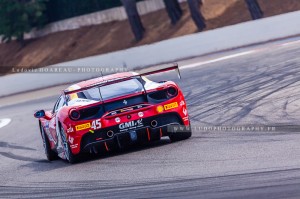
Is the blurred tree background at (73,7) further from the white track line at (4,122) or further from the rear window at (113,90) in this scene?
the rear window at (113,90)

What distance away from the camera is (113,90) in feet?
39.3

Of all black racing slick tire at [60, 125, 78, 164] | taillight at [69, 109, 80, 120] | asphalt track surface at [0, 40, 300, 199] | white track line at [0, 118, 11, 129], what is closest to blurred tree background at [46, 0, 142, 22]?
white track line at [0, 118, 11, 129]

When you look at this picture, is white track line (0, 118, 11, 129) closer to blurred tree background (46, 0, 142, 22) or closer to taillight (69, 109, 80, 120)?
taillight (69, 109, 80, 120)

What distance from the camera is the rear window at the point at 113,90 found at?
38.8ft

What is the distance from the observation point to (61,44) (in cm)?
5353

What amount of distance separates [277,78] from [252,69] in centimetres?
392

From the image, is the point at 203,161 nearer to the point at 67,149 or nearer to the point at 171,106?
the point at 171,106

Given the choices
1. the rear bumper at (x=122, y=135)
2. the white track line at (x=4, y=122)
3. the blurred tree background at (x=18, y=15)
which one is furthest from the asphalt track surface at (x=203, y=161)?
the blurred tree background at (x=18, y=15)

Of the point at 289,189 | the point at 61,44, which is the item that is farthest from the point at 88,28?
the point at 289,189

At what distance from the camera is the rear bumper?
11.6 metres

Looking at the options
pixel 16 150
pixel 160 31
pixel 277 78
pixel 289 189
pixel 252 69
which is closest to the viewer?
pixel 289 189

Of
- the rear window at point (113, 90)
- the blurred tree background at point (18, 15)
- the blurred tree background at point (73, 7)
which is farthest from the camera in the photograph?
the blurred tree background at point (18, 15)

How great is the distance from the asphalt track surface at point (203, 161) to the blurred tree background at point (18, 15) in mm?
36401

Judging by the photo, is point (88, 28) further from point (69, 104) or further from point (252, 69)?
point (69, 104)
